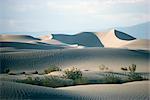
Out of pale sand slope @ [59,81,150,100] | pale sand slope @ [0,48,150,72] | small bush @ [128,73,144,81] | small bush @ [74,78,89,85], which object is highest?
pale sand slope @ [0,48,150,72]

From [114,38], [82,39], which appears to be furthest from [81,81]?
[82,39]

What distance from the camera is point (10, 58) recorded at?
953 inches

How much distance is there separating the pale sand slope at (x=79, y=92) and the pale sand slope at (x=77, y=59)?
298 inches

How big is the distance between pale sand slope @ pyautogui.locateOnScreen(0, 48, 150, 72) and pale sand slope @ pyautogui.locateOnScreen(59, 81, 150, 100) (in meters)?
7.34

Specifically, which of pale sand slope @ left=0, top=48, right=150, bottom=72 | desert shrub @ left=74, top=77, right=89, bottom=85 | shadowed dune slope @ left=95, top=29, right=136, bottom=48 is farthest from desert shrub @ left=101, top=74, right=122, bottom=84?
shadowed dune slope @ left=95, top=29, right=136, bottom=48

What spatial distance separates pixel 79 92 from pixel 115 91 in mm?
1277

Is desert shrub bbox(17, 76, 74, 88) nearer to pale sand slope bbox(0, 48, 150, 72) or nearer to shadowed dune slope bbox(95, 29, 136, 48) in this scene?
pale sand slope bbox(0, 48, 150, 72)

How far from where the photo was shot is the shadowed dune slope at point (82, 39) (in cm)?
5180

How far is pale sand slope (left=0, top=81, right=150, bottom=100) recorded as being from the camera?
1220 centimetres

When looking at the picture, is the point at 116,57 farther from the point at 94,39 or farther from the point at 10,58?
the point at 94,39

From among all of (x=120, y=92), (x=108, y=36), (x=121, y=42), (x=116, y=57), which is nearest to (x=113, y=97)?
(x=120, y=92)

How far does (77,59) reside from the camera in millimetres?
24891

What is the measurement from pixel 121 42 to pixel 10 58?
1005 inches

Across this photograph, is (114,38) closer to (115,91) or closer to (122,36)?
(122,36)
